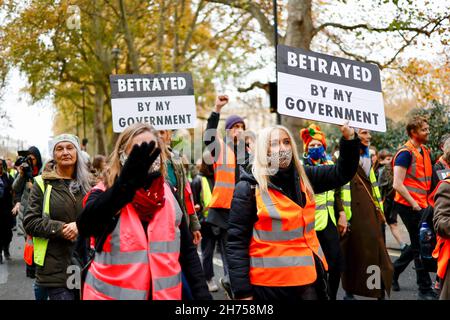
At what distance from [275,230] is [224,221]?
2836 mm

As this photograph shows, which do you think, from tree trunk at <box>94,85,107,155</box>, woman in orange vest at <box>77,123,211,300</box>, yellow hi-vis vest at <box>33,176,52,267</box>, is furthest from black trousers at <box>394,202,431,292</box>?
tree trunk at <box>94,85,107,155</box>

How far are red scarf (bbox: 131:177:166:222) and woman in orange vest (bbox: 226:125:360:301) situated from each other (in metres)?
0.80

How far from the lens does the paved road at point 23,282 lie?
6749 mm

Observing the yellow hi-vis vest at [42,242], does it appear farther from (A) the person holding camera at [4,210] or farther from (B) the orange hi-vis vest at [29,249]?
(A) the person holding camera at [4,210]

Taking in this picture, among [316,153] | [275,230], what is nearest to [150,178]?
[275,230]

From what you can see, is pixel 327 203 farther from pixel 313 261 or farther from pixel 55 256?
pixel 55 256

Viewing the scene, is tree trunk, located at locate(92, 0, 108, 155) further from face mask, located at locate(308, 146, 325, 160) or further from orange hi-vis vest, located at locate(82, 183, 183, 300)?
orange hi-vis vest, located at locate(82, 183, 183, 300)

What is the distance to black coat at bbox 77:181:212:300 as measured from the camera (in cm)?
254

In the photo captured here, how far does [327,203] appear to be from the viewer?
530 cm

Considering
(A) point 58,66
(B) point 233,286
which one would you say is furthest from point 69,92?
(B) point 233,286

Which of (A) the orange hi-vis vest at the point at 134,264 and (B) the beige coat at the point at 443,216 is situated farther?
(B) the beige coat at the point at 443,216

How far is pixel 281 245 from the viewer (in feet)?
11.0

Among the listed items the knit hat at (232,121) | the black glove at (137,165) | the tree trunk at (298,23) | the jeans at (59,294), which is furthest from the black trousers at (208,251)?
the tree trunk at (298,23)
